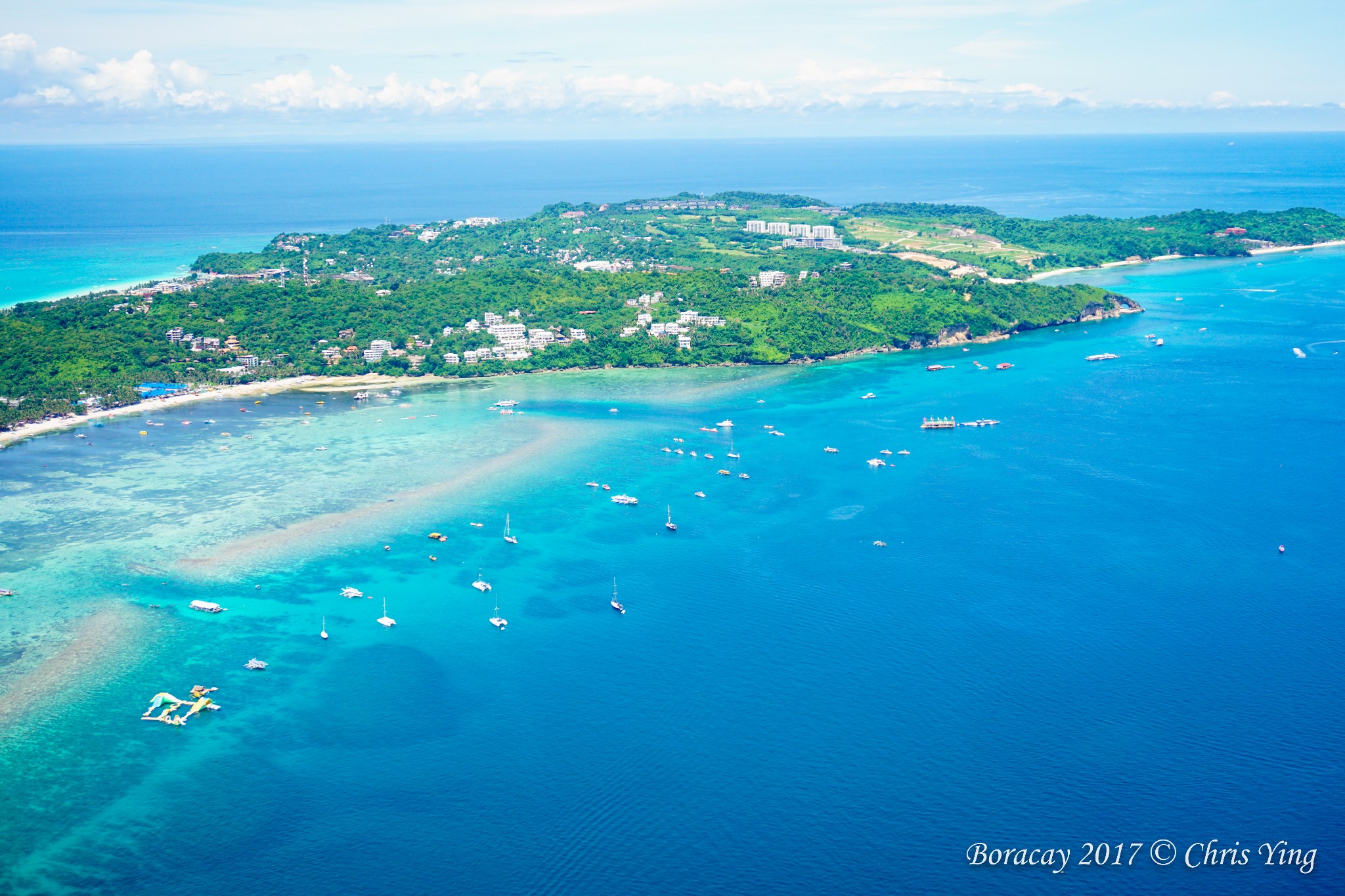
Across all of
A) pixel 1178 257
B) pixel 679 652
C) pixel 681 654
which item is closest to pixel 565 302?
pixel 679 652

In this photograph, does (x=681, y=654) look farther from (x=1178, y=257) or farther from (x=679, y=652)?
(x=1178, y=257)

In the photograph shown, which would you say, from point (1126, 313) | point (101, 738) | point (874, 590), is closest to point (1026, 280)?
point (1126, 313)

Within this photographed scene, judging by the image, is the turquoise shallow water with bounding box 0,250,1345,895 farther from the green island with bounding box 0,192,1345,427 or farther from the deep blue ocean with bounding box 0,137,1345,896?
the green island with bounding box 0,192,1345,427

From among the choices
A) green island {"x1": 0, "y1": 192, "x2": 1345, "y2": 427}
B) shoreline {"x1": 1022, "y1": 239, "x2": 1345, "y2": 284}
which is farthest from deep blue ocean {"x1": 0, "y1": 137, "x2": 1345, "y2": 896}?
shoreline {"x1": 1022, "y1": 239, "x2": 1345, "y2": 284}

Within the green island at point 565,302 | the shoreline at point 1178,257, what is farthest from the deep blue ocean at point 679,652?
the shoreline at point 1178,257

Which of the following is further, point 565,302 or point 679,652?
point 565,302
